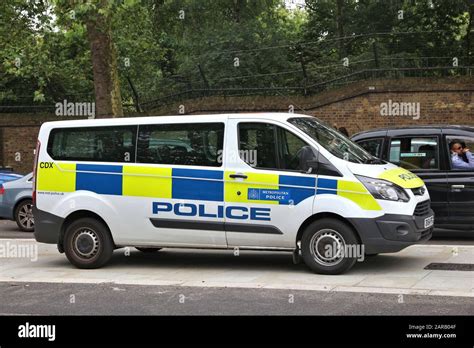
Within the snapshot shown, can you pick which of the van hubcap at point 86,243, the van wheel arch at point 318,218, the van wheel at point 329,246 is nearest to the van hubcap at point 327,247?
the van wheel at point 329,246

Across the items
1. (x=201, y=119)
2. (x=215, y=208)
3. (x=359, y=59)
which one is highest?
(x=359, y=59)

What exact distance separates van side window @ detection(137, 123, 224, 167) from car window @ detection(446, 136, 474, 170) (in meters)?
4.06

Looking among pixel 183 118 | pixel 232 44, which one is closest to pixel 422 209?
pixel 183 118

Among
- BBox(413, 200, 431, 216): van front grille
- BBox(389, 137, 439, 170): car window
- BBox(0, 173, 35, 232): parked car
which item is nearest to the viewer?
BBox(413, 200, 431, 216): van front grille

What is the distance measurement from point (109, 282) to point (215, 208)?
161 centimetres

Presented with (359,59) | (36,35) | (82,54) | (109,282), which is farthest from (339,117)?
(109,282)

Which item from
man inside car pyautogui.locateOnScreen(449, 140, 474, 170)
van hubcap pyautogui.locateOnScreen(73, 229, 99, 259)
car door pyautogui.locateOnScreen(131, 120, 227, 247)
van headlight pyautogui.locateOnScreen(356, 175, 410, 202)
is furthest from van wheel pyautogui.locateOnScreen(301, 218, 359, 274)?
man inside car pyautogui.locateOnScreen(449, 140, 474, 170)

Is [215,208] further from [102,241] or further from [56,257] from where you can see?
[56,257]

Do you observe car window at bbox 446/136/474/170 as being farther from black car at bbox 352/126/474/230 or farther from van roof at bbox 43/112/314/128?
van roof at bbox 43/112/314/128

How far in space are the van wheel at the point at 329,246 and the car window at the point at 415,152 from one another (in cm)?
317

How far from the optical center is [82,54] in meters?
25.8

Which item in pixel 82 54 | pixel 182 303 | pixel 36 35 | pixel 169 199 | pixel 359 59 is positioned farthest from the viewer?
pixel 82 54

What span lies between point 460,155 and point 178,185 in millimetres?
4692

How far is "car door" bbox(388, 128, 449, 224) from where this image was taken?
1112 cm
